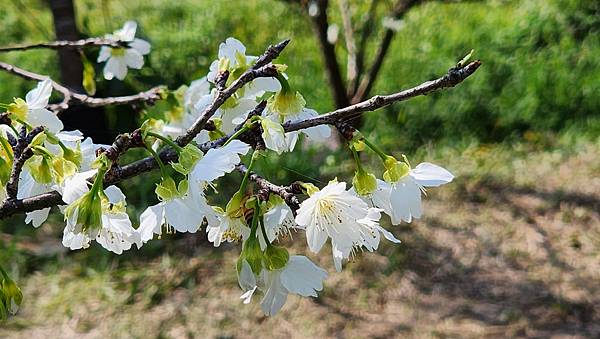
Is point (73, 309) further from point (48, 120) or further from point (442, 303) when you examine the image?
point (48, 120)

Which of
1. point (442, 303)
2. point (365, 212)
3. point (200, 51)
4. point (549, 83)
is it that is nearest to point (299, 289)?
point (365, 212)

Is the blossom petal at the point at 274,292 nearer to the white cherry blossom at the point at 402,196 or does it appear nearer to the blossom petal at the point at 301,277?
the blossom petal at the point at 301,277

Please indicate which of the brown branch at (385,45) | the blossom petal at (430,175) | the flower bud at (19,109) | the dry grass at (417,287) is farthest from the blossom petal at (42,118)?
the brown branch at (385,45)

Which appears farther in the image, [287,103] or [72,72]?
[72,72]

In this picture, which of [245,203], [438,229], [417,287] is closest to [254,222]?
[245,203]

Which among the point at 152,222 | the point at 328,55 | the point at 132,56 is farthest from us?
the point at 328,55

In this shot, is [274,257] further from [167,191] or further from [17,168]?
[17,168]

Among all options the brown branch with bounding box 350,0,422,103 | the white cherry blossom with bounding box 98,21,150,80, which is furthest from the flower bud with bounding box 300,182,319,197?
the brown branch with bounding box 350,0,422,103
